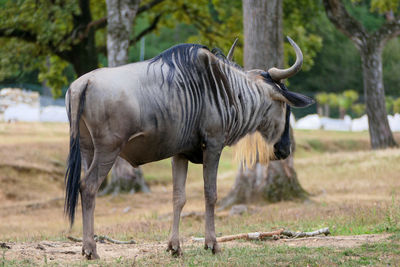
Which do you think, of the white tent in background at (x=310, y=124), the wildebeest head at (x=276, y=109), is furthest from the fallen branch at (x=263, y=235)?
the white tent in background at (x=310, y=124)

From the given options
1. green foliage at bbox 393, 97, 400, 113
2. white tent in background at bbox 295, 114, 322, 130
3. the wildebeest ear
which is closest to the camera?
the wildebeest ear

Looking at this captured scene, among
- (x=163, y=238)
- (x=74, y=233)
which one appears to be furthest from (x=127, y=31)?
(x=163, y=238)

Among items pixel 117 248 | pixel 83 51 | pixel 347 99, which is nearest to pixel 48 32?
pixel 83 51

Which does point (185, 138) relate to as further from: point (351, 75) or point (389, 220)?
point (351, 75)

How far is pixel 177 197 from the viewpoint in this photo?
696 cm

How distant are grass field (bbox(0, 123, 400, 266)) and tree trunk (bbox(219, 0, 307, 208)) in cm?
43

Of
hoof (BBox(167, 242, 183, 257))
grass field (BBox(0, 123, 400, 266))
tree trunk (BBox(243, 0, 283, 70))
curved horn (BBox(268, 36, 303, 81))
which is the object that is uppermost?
tree trunk (BBox(243, 0, 283, 70))

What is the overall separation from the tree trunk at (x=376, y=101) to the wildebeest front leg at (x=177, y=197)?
16.7 meters

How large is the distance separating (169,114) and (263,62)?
7.19 metres

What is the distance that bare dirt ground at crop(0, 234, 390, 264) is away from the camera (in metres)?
6.71

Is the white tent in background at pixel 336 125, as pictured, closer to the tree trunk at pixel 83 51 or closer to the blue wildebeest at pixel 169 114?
the tree trunk at pixel 83 51

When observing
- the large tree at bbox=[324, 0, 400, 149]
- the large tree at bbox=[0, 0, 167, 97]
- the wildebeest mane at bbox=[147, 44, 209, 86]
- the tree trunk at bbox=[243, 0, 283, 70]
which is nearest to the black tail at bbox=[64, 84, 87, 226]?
the wildebeest mane at bbox=[147, 44, 209, 86]

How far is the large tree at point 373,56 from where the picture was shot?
22391mm

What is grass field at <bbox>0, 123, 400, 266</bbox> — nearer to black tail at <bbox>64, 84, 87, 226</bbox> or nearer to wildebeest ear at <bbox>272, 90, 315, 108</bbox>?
black tail at <bbox>64, 84, 87, 226</bbox>
